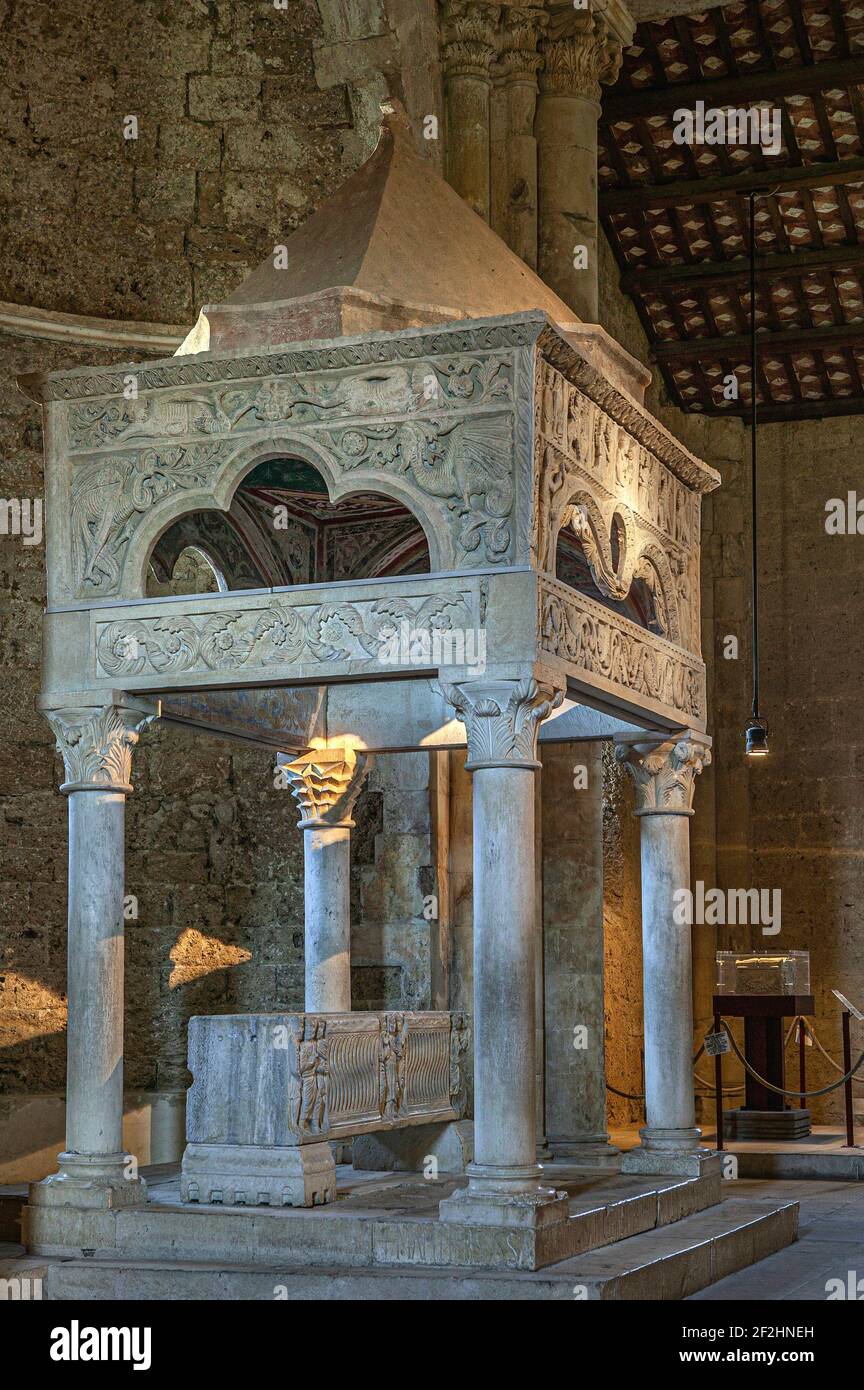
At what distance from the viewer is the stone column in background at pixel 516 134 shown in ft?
35.5

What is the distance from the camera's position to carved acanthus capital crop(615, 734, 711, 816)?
28.0 ft

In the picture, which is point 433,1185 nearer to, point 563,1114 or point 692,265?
point 563,1114

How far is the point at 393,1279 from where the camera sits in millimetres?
6230

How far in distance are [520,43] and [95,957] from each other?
21.4ft

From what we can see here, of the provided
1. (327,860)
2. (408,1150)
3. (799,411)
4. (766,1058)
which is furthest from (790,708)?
(408,1150)

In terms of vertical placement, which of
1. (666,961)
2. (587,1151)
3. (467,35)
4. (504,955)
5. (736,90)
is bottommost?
(587,1151)

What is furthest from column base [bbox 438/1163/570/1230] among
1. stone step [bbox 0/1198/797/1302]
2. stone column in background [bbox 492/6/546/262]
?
stone column in background [bbox 492/6/546/262]

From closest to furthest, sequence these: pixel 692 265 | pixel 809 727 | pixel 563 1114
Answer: pixel 563 1114, pixel 692 265, pixel 809 727

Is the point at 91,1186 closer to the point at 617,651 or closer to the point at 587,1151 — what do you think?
the point at 617,651

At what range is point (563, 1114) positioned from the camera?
1026cm

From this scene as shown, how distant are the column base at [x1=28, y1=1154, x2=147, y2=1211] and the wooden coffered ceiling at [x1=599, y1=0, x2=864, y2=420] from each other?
29.2ft
